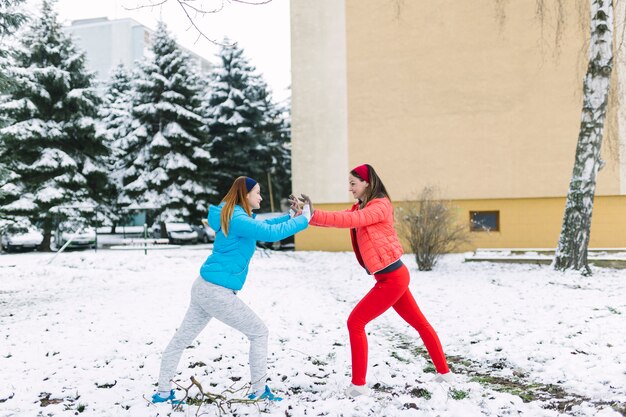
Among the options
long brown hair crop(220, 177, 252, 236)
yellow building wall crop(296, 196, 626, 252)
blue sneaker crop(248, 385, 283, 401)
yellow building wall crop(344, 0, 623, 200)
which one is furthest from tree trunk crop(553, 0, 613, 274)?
long brown hair crop(220, 177, 252, 236)

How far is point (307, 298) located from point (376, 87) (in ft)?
40.7

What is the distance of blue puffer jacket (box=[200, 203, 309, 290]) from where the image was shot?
3666mm

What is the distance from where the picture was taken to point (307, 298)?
9.13 m

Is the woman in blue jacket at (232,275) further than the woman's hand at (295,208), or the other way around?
the woman's hand at (295,208)

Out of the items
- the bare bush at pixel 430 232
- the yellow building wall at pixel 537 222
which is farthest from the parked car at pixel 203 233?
the bare bush at pixel 430 232

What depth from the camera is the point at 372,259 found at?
157 inches

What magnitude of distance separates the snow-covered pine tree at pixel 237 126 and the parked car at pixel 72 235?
27.5ft

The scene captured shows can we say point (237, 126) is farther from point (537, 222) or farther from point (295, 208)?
point (295, 208)

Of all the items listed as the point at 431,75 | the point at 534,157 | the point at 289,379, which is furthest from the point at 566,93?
the point at 289,379

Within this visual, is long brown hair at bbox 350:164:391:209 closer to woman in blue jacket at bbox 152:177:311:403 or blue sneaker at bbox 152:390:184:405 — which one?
woman in blue jacket at bbox 152:177:311:403

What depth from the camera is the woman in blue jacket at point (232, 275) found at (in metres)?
3.70

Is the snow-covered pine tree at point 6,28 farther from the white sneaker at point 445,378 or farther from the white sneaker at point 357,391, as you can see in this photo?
the white sneaker at point 445,378

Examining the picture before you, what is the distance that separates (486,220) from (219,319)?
16.2 meters

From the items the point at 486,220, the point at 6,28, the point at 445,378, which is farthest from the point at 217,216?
the point at 486,220
